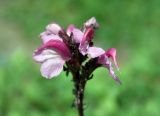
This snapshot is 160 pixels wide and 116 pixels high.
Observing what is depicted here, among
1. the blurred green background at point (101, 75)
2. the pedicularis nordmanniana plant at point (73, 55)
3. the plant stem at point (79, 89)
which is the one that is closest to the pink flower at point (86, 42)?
the pedicularis nordmanniana plant at point (73, 55)

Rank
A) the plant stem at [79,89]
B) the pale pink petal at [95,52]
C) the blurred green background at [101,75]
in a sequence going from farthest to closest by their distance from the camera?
the blurred green background at [101,75]
the plant stem at [79,89]
the pale pink petal at [95,52]

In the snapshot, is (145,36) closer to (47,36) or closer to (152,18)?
(152,18)

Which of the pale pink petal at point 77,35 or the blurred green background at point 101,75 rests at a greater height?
the blurred green background at point 101,75

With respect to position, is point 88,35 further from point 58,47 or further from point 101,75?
point 101,75

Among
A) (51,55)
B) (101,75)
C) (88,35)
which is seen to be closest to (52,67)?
(51,55)

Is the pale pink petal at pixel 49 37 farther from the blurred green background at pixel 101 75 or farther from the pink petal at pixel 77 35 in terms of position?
the blurred green background at pixel 101 75

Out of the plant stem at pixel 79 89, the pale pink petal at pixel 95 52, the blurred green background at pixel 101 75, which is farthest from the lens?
the blurred green background at pixel 101 75

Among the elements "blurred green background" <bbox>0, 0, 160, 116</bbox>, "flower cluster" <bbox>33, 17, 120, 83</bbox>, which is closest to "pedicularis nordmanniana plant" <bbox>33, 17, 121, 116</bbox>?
"flower cluster" <bbox>33, 17, 120, 83</bbox>

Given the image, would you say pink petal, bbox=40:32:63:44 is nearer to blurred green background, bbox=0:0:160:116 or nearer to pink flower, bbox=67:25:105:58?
pink flower, bbox=67:25:105:58
